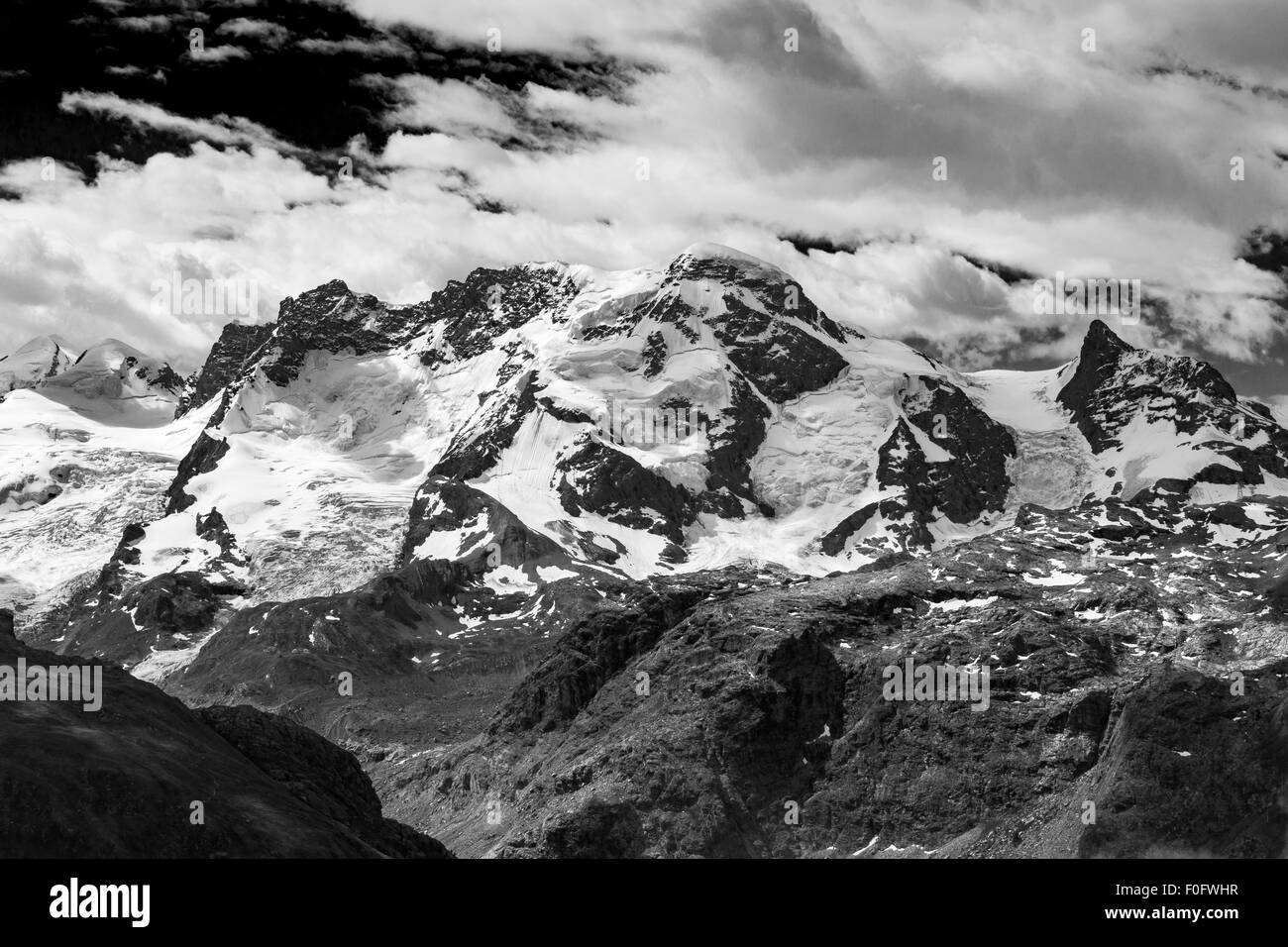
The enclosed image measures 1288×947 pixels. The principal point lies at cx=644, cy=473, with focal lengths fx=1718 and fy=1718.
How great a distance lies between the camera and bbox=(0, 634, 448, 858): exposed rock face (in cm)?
14662

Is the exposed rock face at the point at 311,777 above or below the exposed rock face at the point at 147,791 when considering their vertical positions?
below

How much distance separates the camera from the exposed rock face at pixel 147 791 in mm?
146625

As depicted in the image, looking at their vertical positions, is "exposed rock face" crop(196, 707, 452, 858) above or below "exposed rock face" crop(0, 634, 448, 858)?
below

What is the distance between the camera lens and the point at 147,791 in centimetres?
15450

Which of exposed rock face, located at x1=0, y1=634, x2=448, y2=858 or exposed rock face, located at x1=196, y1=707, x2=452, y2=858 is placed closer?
exposed rock face, located at x1=0, y1=634, x2=448, y2=858

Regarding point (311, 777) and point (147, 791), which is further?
point (311, 777)

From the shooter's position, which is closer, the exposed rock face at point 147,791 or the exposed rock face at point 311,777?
the exposed rock face at point 147,791

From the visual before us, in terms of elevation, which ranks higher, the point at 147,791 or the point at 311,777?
the point at 147,791
